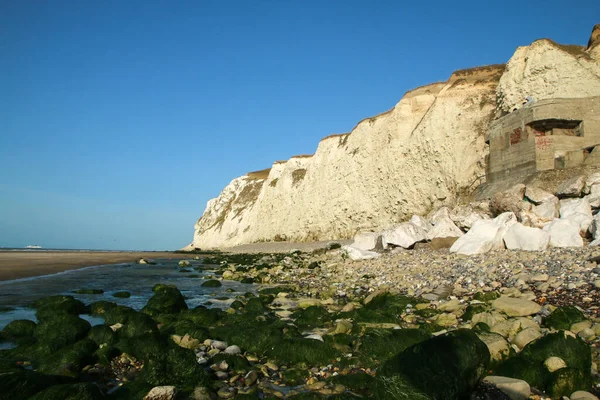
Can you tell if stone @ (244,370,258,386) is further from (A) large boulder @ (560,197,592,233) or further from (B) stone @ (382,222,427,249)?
(B) stone @ (382,222,427,249)

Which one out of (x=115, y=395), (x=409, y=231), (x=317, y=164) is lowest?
(x=115, y=395)

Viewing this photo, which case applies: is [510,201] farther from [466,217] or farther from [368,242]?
[368,242]

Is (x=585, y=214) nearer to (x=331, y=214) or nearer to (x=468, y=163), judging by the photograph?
(x=468, y=163)

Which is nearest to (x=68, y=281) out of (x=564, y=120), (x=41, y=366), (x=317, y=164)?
(x=41, y=366)

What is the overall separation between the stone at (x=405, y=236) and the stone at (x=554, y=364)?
12.7 meters

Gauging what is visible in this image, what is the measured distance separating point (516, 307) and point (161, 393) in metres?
5.79

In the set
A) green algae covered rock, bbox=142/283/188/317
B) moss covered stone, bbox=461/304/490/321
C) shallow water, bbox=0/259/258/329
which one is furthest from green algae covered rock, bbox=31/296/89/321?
moss covered stone, bbox=461/304/490/321

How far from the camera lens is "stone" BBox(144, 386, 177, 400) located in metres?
4.47

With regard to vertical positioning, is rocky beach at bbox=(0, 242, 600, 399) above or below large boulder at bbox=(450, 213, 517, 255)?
below

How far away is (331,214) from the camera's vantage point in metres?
39.1

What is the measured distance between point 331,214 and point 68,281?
86.3 feet

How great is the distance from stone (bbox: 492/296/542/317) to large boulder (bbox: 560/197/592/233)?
6.83 m

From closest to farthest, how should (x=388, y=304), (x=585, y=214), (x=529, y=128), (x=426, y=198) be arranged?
(x=388, y=304) < (x=585, y=214) < (x=529, y=128) < (x=426, y=198)

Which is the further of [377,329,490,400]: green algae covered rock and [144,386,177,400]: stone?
[144,386,177,400]: stone
